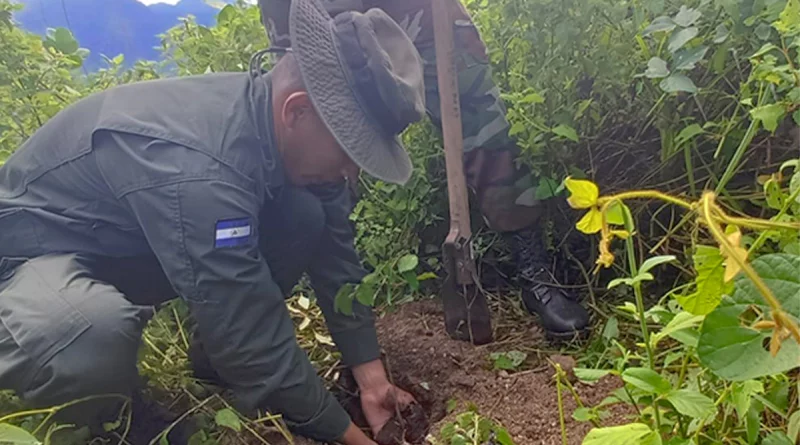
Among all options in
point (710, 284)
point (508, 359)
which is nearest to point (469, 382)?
point (508, 359)

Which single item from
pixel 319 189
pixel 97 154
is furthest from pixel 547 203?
pixel 97 154

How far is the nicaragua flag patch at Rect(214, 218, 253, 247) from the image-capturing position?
1092mm

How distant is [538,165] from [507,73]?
0.25 meters

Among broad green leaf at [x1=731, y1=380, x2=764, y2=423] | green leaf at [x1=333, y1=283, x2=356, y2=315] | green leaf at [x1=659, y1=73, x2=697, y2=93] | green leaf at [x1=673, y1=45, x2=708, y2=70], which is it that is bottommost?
green leaf at [x1=333, y1=283, x2=356, y2=315]

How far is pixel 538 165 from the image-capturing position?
1.49 metres

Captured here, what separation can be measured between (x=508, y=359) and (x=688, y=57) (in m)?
0.70

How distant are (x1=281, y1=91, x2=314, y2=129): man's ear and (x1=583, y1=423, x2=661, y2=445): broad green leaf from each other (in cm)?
83

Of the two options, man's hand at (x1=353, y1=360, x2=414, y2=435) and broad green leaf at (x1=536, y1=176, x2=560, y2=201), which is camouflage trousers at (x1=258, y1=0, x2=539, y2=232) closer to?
broad green leaf at (x1=536, y1=176, x2=560, y2=201)

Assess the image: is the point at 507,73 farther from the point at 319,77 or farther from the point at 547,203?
the point at 319,77

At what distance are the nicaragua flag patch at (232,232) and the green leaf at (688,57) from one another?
78 centimetres

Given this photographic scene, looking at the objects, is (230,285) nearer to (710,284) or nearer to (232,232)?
(232,232)

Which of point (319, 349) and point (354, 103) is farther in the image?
point (319, 349)

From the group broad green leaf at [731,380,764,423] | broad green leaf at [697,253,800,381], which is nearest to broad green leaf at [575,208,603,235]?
broad green leaf at [697,253,800,381]

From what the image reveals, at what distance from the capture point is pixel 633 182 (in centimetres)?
146
